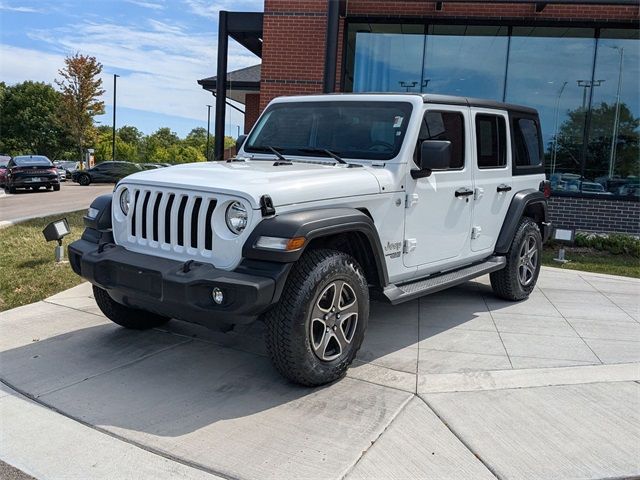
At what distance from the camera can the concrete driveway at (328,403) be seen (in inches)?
116

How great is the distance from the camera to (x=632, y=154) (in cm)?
1097

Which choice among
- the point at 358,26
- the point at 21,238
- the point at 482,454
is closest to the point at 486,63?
the point at 358,26

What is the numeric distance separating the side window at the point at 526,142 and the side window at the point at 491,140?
288 millimetres

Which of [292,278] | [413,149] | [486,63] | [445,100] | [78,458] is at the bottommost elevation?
[78,458]

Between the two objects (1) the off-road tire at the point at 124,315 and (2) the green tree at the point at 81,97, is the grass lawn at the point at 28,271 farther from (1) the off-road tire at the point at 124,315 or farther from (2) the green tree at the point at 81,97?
(2) the green tree at the point at 81,97

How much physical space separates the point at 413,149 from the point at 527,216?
7.98ft

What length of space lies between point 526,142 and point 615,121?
605 centimetres

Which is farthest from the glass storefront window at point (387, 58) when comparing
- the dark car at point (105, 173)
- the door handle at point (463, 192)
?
the dark car at point (105, 173)

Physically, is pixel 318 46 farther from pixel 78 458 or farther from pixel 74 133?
pixel 74 133

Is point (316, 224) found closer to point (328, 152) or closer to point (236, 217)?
point (236, 217)

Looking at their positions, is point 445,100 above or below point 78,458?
above

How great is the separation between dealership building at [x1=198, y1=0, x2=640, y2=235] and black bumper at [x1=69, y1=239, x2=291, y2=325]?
7482 mm

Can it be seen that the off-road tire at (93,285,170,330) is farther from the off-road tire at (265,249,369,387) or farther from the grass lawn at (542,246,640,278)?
the grass lawn at (542,246,640,278)

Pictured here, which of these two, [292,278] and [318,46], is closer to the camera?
[292,278]
